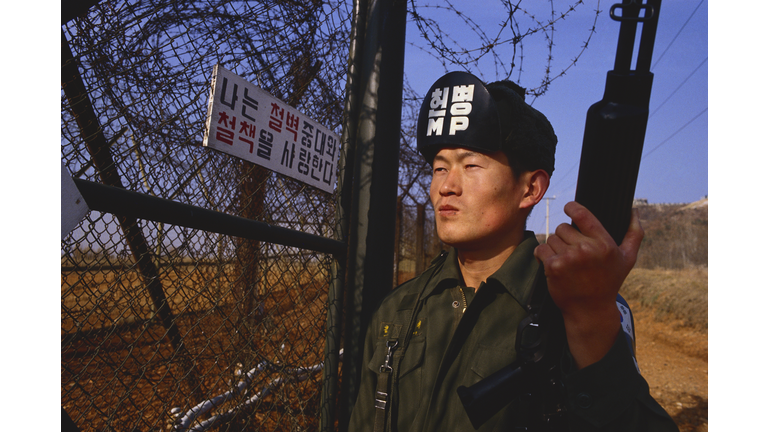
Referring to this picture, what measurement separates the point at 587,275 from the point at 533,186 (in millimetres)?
753

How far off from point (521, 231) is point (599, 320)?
0.69 metres

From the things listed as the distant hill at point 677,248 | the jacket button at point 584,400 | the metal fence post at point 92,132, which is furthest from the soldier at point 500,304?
the distant hill at point 677,248

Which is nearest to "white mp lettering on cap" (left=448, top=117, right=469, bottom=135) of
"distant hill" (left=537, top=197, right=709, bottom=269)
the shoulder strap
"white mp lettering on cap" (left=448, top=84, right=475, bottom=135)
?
"white mp lettering on cap" (left=448, top=84, right=475, bottom=135)

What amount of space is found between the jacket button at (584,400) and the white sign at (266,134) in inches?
55.2

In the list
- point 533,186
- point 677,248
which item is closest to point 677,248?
point 677,248

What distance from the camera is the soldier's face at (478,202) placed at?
1533mm

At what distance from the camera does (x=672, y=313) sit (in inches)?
502

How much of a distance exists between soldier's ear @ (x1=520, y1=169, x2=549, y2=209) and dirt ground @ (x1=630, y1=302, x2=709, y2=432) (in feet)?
17.9

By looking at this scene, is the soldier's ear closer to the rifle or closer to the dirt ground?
the rifle

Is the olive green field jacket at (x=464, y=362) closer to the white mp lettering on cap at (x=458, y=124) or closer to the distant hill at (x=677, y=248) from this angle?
the white mp lettering on cap at (x=458, y=124)

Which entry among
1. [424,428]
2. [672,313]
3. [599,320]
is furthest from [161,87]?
[672,313]

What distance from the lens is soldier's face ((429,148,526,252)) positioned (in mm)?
1533

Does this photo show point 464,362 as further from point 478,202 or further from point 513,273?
point 478,202

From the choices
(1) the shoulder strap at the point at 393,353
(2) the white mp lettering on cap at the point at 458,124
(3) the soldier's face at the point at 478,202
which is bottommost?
(1) the shoulder strap at the point at 393,353
